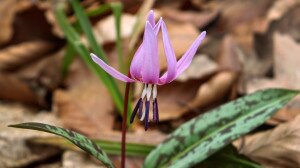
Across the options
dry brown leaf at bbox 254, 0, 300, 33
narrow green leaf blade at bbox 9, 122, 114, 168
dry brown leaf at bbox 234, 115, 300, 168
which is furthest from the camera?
dry brown leaf at bbox 254, 0, 300, 33

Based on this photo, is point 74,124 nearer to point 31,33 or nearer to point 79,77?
point 79,77

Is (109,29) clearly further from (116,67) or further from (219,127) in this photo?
(219,127)

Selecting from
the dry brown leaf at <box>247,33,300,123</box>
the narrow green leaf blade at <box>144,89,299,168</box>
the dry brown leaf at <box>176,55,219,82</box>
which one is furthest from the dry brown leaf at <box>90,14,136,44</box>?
the narrow green leaf blade at <box>144,89,299,168</box>

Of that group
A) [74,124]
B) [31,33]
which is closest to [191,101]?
[74,124]

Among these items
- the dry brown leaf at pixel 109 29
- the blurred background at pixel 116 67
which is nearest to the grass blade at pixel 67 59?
the blurred background at pixel 116 67

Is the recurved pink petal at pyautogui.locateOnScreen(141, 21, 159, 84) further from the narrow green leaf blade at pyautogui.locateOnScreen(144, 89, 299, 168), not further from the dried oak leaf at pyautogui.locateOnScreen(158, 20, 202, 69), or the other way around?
the dried oak leaf at pyautogui.locateOnScreen(158, 20, 202, 69)

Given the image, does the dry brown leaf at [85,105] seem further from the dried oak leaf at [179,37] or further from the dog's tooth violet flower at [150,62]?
the dog's tooth violet flower at [150,62]

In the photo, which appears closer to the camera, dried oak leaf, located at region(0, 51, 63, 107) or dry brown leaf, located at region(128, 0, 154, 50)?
dried oak leaf, located at region(0, 51, 63, 107)
